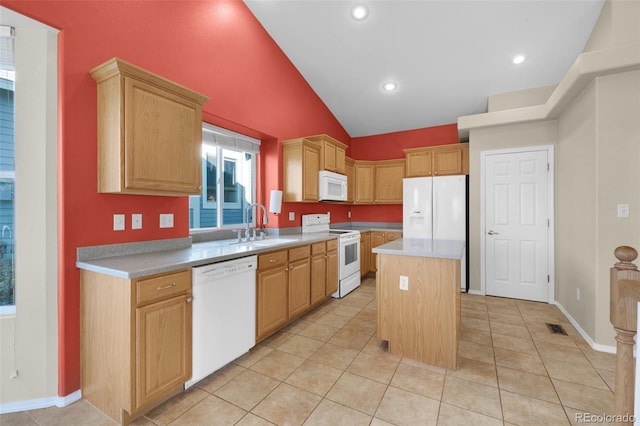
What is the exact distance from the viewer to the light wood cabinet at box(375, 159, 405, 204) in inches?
203

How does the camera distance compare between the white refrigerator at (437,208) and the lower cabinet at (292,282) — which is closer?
the lower cabinet at (292,282)

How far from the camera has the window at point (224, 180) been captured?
3046mm

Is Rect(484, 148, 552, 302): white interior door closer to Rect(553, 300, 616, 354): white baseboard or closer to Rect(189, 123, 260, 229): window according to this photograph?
Rect(553, 300, 616, 354): white baseboard

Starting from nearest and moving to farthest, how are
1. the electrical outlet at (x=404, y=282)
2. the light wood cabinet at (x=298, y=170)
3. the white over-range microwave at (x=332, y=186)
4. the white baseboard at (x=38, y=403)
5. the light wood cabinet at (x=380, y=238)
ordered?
the white baseboard at (x=38, y=403) < the electrical outlet at (x=404, y=282) < the light wood cabinet at (x=298, y=170) < the white over-range microwave at (x=332, y=186) < the light wood cabinet at (x=380, y=238)

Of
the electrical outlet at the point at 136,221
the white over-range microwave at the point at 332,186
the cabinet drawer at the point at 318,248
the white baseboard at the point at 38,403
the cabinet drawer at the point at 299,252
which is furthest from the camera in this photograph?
the white over-range microwave at the point at 332,186

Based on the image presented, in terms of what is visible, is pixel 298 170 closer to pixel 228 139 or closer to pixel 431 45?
pixel 228 139

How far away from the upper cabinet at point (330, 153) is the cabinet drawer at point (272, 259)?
177 centimetres

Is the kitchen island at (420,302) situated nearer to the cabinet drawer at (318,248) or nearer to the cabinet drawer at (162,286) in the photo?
the cabinet drawer at (318,248)

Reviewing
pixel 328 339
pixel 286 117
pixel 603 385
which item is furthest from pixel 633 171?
pixel 286 117

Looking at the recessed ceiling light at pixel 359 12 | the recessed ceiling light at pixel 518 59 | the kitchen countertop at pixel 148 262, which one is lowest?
the kitchen countertop at pixel 148 262

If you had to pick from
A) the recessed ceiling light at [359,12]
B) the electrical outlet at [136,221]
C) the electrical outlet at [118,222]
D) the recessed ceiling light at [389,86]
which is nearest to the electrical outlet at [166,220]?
the electrical outlet at [136,221]

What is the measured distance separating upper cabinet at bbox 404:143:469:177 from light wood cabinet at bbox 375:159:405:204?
0.46 meters

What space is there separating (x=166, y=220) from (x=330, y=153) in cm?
257

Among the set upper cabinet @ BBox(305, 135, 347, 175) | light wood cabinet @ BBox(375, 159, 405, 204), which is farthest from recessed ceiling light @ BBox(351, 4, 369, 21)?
light wood cabinet @ BBox(375, 159, 405, 204)
